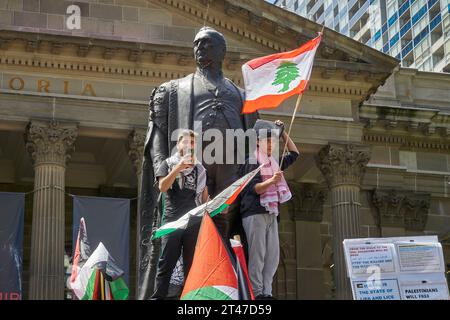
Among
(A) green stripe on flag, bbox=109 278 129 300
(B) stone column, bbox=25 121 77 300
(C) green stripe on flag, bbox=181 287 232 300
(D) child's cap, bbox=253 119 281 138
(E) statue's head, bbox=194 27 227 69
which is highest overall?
(B) stone column, bbox=25 121 77 300

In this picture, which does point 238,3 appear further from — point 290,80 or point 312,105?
point 290,80

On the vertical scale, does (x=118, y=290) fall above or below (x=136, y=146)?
below

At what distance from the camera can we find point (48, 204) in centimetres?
2920

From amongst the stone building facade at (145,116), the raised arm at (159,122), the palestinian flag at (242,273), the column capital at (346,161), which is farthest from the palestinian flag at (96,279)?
the column capital at (346,161)

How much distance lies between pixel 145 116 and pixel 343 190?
6.18 m

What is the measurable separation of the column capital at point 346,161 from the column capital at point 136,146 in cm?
566

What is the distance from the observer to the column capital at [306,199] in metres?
36.7

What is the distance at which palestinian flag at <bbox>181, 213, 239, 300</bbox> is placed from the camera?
6.94m

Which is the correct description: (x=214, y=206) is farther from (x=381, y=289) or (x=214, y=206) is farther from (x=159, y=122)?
(x=381, y=289)

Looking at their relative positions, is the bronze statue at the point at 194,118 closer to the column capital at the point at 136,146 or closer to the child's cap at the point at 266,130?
the child's cap at the point at 266,130

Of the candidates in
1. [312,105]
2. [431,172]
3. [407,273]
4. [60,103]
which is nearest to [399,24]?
[431,172]

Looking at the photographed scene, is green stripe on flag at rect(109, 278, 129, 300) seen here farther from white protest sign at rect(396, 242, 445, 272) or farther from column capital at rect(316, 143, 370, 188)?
column capital at rect(316, 143, 370, 188)

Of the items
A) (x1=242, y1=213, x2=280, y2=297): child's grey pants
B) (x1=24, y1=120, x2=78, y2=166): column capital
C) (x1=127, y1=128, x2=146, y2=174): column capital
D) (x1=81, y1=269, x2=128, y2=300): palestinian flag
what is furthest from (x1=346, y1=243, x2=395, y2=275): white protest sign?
(x1=127, y1=128, x2=146, y2=174): column capital

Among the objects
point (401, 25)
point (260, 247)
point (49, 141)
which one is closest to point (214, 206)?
point (260, 247)
